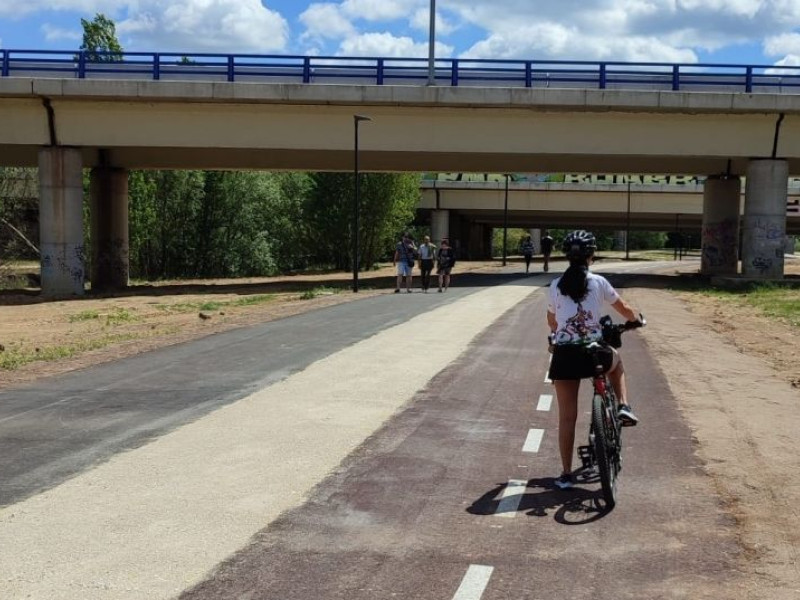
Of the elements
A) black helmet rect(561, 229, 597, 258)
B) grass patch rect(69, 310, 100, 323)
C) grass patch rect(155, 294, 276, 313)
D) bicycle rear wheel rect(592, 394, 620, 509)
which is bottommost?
grass patch rect(69, 310, 100, 323)

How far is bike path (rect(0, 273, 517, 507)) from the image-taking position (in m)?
6.90

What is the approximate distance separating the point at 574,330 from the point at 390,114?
26165 millimetres

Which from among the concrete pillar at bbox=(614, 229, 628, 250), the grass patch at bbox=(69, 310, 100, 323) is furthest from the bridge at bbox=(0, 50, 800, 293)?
the concrete pillar at bbox=(614, 229, 628, 250)

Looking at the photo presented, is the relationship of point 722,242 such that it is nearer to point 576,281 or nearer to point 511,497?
point 576,281

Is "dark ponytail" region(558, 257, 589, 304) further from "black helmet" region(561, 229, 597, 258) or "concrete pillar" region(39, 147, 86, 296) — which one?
"concrete pillar" region(39, 147, 86, 296)

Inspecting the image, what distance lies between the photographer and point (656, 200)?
6419 centimetres

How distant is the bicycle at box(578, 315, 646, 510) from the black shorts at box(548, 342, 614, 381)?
29 millimetres

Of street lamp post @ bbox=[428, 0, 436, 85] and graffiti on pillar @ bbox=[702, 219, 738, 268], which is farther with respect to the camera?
graffiti on pillar @ bbox=[702, 219, 738, 268]

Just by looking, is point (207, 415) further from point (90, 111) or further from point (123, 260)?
point (123, 260)

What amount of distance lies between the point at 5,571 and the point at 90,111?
93.0 feet

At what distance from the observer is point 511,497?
598 centimetres

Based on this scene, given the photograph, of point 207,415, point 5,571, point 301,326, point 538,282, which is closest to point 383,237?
point 538,282

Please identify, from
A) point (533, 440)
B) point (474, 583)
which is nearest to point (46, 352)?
point (533, 440)

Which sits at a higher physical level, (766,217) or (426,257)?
(766,217)
